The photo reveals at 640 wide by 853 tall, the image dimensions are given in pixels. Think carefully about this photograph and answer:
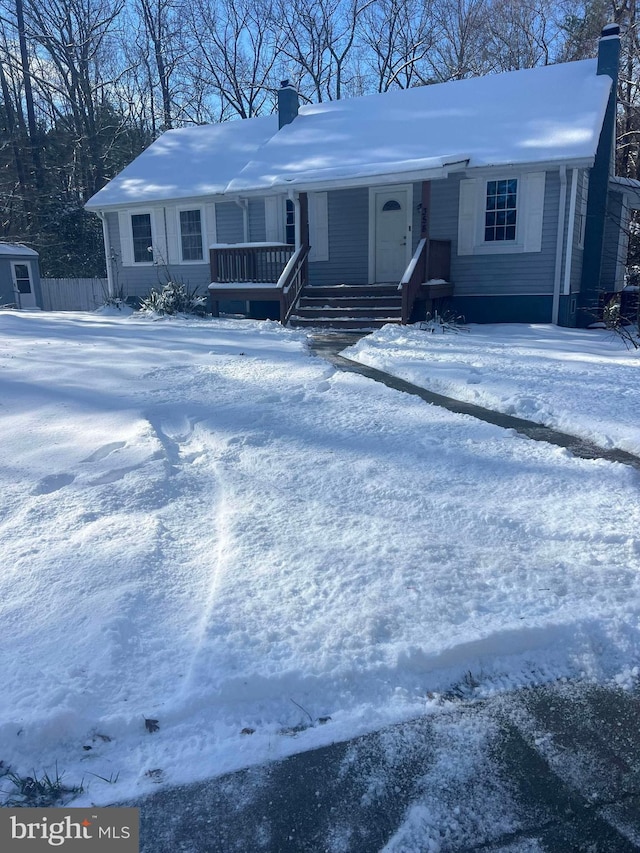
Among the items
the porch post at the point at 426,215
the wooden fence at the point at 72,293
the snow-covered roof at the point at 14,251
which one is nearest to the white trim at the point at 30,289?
the snow-covered roof at the point at 14,251

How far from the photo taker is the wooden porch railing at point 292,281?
11.7 meters

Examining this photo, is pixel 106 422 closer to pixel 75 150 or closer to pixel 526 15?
pixel 75 150

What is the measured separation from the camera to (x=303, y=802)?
1788 mm

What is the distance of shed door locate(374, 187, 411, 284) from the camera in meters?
13.5

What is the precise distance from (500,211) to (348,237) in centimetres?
341

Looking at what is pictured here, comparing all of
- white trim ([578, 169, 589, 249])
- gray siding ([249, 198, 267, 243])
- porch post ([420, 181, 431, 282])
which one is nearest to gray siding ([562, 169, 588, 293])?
white trim ([578, 169, 589, 249])

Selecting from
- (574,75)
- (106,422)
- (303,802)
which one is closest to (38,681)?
A: (303,802)

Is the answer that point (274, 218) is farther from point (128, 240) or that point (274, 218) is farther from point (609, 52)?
point (609, 52)

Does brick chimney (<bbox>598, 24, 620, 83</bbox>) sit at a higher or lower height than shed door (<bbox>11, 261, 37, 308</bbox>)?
higher

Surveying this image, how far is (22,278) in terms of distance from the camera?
1998cm

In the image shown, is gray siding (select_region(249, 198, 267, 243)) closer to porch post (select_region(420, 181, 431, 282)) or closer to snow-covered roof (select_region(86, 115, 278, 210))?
snow-covered roof (select_region(86, 115, 278, 210))

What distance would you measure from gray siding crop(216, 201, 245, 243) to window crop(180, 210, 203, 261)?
658 mm

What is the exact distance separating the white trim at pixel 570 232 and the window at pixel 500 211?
1049mm

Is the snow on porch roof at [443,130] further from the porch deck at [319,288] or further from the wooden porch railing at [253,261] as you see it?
the porch deck at [319,288]
